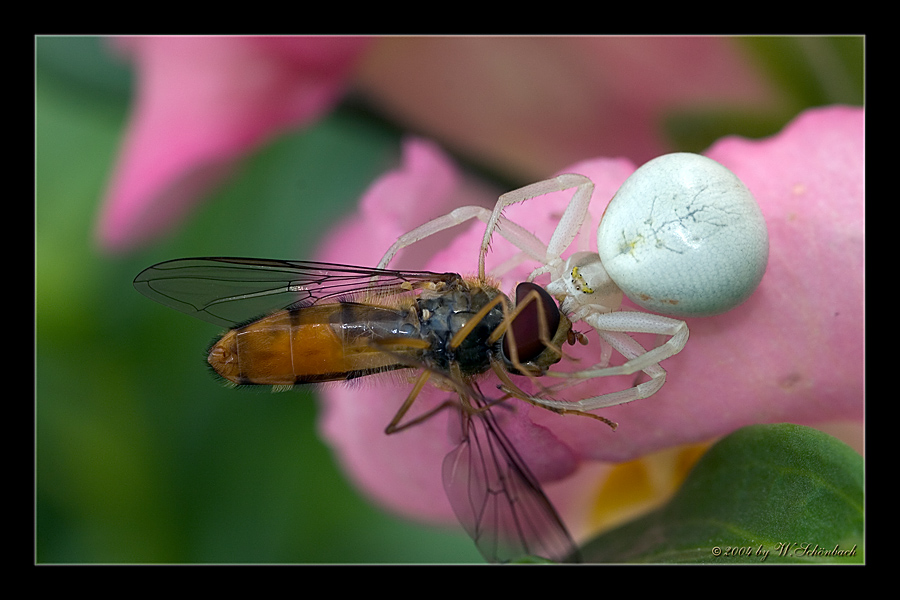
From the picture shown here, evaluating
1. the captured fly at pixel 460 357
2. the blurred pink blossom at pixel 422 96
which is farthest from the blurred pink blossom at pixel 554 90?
the captured fly at pixel 460 357

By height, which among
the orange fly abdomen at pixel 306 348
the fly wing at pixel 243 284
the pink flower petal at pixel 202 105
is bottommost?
the orange fly abdomen at pixel 306 348

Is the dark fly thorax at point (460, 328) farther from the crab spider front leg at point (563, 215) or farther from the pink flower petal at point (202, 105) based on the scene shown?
the pink flower petal at point (202, 105)

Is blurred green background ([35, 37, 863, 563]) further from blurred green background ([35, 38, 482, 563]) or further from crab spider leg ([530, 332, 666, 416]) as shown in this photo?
crab spider leg ([530, 332, 666, 416])

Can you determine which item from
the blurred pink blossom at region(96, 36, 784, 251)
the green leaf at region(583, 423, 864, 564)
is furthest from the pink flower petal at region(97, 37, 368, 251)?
the green leaf at region(583, 423, 864, 564)

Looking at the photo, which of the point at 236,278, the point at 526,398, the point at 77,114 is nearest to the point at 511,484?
the point at 526,398

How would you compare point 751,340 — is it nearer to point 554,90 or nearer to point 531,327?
point 531,327

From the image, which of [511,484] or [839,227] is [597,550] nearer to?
[511,484]

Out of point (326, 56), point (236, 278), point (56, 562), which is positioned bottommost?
point (56, 562)
